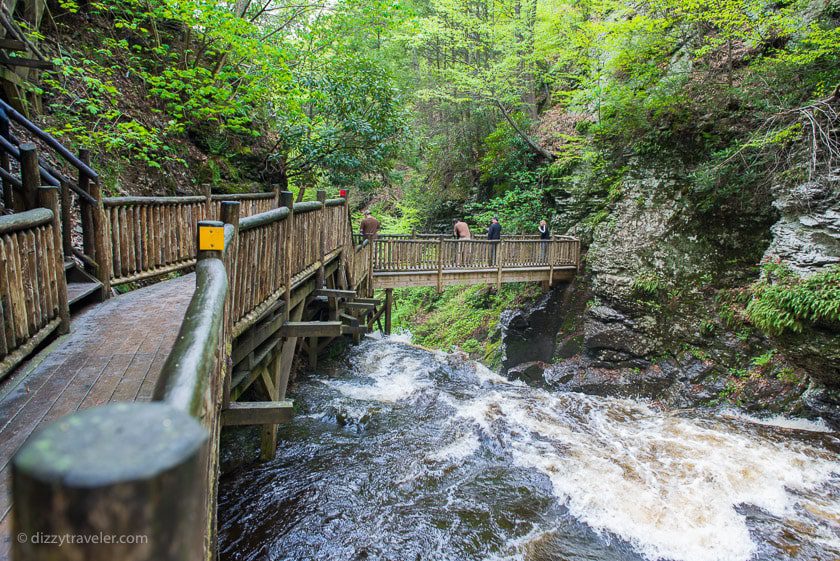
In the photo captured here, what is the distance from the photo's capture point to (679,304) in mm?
12062

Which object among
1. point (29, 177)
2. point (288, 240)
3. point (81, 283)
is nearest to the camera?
point (29, 177)

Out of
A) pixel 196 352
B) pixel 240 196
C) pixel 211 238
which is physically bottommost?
pixel 196 352

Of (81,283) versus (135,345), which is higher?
(81,283)

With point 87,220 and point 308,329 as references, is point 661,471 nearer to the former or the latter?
point 308,329

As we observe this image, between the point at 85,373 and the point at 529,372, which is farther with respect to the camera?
the point at 529,372

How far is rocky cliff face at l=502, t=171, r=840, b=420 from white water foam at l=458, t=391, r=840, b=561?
192 centimetres

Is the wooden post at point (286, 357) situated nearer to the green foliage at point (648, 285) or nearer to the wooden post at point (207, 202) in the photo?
the wooden post at point (207, 202)

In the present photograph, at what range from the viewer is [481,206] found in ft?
66.2

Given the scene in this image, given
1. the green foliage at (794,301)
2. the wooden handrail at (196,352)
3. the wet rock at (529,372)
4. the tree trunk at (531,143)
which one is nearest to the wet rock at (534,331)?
the wet rock at (529,372)

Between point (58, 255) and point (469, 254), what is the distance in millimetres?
10567

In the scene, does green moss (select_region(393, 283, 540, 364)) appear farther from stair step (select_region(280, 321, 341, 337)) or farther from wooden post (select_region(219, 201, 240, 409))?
wooden post (select_region(219, 201, 240, 409))

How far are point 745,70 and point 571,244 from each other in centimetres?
647

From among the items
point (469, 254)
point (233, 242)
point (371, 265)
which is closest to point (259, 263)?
point (233, 242)

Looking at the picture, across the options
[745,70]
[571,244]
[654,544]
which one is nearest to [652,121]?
[745,70]
